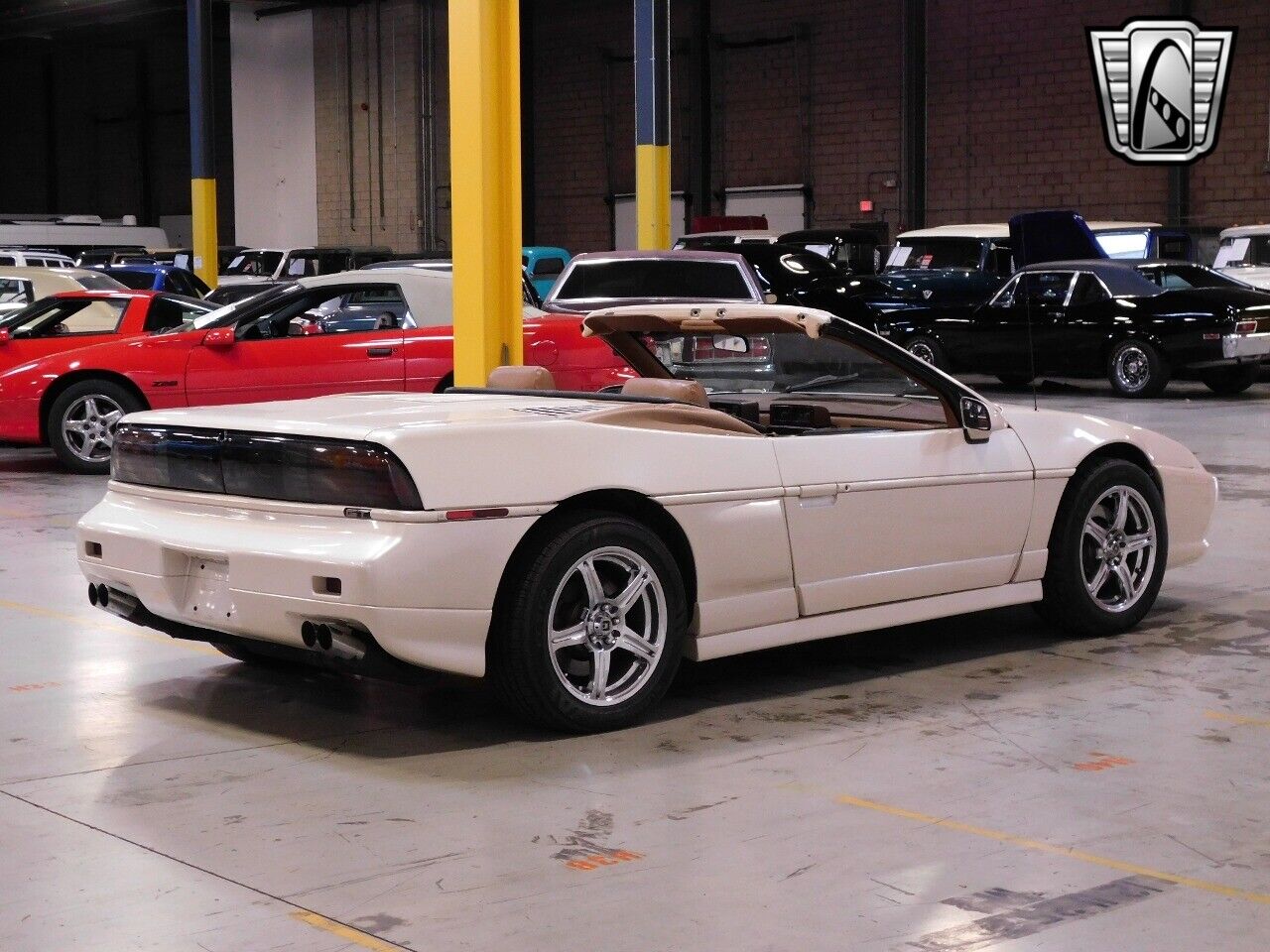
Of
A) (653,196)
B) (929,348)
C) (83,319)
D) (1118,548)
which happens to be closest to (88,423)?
(83,319)

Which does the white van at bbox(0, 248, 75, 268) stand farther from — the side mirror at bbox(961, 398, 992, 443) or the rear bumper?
the side mirror at bbox(961, 398, 992, 443)

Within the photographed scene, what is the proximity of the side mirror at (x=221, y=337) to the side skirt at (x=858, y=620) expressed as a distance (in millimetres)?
6727

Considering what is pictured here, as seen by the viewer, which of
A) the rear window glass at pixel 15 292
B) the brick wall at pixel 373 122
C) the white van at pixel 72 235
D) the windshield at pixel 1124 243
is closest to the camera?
the rear window glass at pixel 15 292

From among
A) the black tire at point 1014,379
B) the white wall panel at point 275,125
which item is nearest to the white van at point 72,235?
the white wall panel at point 275,125

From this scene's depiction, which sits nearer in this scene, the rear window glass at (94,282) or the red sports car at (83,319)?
the red sports car at (83,319)

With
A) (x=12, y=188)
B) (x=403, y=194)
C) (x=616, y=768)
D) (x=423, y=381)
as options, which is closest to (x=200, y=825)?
(x=616, y=768)

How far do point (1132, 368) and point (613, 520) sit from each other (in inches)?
527

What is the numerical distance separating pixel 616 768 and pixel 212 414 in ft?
5.47

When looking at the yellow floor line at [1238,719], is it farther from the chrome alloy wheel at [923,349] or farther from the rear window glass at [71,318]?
the chrome alloy wheel at [923,349]

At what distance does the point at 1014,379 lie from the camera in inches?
742

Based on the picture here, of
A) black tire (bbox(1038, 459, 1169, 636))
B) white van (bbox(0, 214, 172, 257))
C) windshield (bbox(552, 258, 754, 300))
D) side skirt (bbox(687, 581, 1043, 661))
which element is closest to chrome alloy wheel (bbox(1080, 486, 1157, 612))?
black tire (bbox(1038, 459, 1169, 636))

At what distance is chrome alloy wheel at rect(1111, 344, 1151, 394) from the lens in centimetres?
1684

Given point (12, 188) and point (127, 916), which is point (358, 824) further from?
point (12, 188)

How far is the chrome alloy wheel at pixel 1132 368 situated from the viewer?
16844 mm
